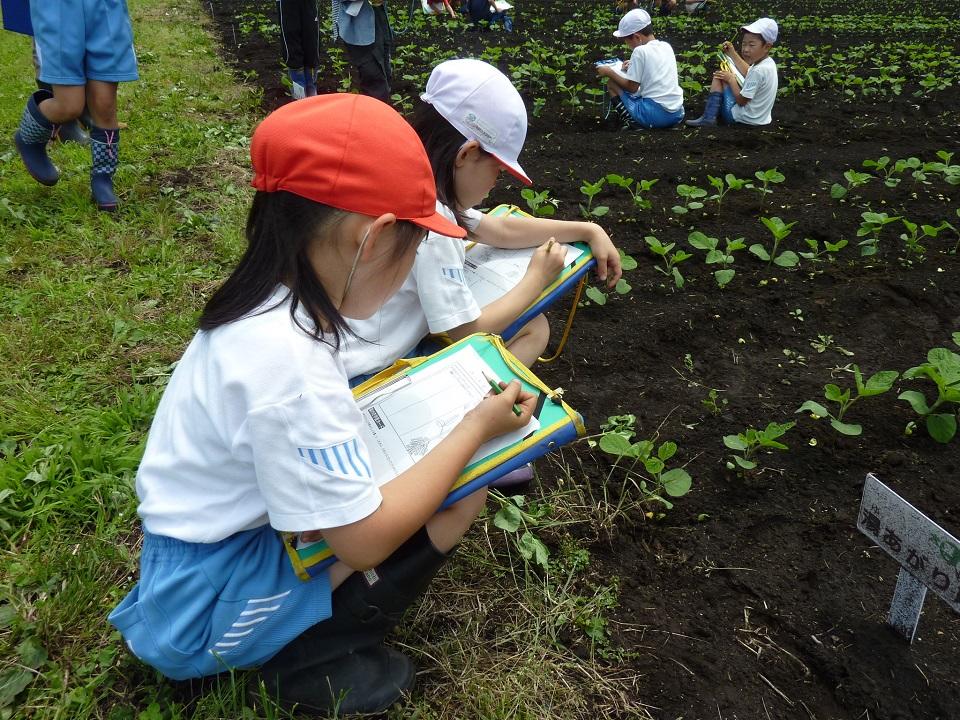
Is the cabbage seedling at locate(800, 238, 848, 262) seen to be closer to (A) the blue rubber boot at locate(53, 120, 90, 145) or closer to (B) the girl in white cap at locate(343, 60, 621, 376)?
(B) the girl in white cap at locate(343, 60, 621, 376)

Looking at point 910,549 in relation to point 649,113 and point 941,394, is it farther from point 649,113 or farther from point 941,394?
point 649,113

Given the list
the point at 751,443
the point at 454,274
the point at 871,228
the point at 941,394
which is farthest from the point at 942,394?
the point at 454,274

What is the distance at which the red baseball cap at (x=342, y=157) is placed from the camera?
1.17 meters

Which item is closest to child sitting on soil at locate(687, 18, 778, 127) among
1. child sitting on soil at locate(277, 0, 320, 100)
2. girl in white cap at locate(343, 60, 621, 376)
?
child sitting on soil at locate(277, 0, 320, 100)

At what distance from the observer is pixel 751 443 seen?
2176 mm

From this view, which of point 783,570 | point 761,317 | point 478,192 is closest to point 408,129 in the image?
point 478,192

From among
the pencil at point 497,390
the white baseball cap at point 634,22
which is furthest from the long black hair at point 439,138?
the white baseball cap at point 634,22

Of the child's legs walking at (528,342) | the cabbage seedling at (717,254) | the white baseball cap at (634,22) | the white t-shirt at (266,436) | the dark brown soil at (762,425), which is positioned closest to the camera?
the white t-shirt at (266,436)

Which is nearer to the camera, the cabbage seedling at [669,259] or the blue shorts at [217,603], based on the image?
the blue shorts at [217,603]

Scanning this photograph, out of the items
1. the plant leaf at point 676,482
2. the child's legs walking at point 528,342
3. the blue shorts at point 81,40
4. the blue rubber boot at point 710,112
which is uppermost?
the blue shorts at point 81,40

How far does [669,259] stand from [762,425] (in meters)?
1.36

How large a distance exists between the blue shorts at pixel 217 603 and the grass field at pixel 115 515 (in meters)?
0.12

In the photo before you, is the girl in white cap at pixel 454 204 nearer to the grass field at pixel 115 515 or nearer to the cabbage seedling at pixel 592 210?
the grass field at pixel 115 515

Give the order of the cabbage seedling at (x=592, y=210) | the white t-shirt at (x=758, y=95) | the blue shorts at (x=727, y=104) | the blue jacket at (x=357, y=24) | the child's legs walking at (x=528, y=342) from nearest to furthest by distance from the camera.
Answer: the child's legs walking at (x=528, y=342)
the cabbage seedling at (x=592, y=210)
the blue jacket at (x=357, y=24)
the white t-shirt at (x=758, y=95)
the blue shorts at (x=727, y=104)
